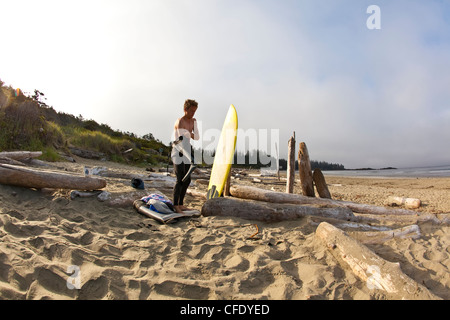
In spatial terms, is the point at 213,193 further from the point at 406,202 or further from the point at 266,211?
the point at 406,202

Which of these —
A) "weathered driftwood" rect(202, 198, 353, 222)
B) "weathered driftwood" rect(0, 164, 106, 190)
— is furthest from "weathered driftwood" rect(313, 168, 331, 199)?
"weathered driftwood" rect(0, 164, 106, 190)

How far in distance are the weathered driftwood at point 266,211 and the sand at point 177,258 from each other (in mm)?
185

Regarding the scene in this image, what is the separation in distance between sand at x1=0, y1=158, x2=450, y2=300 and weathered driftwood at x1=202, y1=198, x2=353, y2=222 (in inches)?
7.3

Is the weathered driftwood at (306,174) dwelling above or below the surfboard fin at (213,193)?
above

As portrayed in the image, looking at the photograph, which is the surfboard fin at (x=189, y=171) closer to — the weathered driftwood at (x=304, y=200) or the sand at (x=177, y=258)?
the sand at (x=177, y=258)

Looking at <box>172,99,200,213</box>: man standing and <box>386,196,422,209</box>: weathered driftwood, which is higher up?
<box>172,99,200,213</box>: man standing

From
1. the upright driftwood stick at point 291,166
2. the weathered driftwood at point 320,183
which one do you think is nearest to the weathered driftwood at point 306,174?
the weathered driftwood at point 320,183

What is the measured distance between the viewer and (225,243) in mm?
3111

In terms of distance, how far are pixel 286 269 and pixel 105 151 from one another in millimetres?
16479

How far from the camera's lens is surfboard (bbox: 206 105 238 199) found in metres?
5.32

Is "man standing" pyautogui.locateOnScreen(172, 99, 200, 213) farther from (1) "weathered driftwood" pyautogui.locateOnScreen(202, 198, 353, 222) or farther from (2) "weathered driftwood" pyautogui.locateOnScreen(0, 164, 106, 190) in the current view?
(2) "weathered driftwood" pyautogui.locateOnScreen(0, 164, 106, 190)

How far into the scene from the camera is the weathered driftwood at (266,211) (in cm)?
412

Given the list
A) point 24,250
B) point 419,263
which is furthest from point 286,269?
point 24,250
